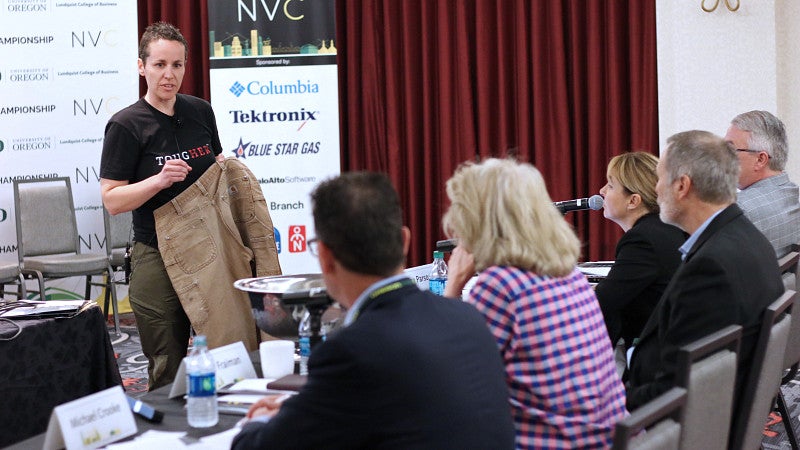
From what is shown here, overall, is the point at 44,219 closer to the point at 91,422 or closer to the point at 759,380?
the point at 91,422

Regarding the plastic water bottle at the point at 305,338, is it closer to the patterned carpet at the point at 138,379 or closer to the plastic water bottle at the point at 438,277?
the plastic water bottle at the point at 438,277

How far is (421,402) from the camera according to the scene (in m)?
1.34

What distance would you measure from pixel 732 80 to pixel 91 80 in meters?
4.45

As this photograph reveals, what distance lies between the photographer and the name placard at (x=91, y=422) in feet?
5.26

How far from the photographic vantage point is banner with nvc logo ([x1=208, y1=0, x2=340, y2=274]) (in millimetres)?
6172

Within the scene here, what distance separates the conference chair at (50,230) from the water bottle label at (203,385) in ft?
14.6

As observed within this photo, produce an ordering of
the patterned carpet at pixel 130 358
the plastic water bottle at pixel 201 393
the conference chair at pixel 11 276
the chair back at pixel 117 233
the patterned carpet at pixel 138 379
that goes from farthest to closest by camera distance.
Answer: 1. the chair back at pixel 117 233
2. the conference chair at pixel 11 276
3. the patterned carpet at pixel 130 358
4. the patterned carpet at pixel 138 379
5. the plastic water bottle at pixel 201 393

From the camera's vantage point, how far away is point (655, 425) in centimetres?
156

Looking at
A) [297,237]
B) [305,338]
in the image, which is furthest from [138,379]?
[305,338]

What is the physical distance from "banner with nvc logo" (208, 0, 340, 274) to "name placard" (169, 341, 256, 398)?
3.98 m

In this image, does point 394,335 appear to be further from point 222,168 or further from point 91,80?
point 91,80

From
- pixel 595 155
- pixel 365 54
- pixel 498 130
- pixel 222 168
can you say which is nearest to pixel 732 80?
pixel 595 155

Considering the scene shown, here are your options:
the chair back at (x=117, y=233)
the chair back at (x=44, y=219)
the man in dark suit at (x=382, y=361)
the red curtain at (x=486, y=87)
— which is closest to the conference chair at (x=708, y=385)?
the man in dark suit at (x=382, y=361)

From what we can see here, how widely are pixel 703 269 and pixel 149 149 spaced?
197 cm
